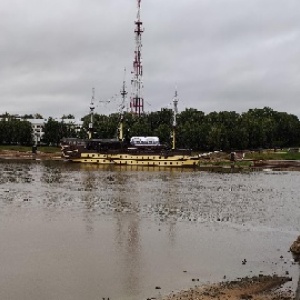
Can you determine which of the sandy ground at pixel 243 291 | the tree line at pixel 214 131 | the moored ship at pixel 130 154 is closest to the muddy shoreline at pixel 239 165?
the moored ship at pixel 130 154

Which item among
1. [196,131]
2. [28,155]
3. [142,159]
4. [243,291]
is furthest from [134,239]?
[196,131]

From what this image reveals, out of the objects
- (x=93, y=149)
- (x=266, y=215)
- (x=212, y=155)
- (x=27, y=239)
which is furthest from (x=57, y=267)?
(x=212, y=155)

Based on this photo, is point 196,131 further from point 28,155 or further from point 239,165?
point 28,155

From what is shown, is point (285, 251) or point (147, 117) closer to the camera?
point (285, 251)

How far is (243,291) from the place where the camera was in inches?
933

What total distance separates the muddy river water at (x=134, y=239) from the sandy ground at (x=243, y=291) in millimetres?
988

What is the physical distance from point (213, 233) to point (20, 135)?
146860 mm

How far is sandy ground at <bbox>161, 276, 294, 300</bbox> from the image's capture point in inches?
891

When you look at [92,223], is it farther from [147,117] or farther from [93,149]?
[147,117]

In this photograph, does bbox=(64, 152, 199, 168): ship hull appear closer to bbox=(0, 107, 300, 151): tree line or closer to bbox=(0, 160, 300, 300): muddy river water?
bbox=(0, 107, 300, 151): tree line

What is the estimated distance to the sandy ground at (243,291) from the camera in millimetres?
22641

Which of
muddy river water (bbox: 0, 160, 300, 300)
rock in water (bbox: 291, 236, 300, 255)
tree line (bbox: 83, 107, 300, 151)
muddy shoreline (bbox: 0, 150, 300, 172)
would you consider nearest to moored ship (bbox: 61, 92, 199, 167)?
muddy shoreline (bbox: 0, 150, 300, 172)

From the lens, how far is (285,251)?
3256 cm

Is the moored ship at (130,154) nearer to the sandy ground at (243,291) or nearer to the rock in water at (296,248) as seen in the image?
the rock in water at (296,248)
